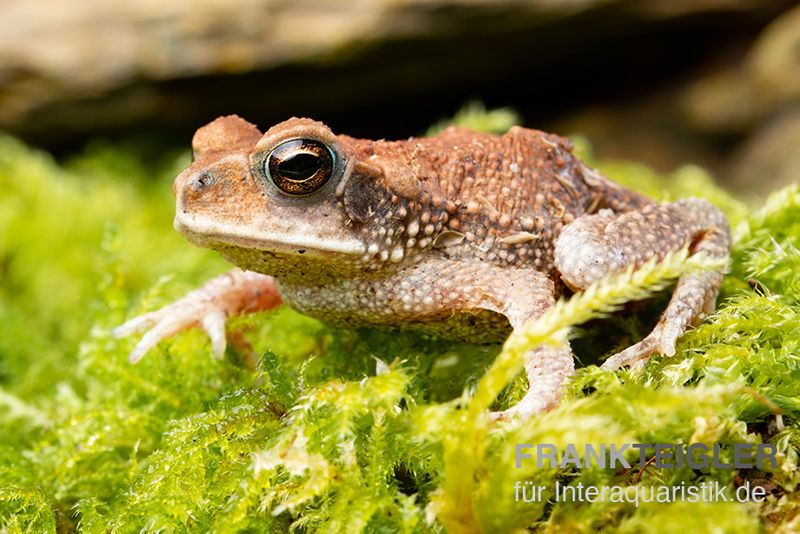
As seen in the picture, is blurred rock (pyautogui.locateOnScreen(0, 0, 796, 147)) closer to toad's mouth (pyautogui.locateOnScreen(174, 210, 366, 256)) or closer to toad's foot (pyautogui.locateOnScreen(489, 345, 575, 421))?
toad's mouth (pyautogui.locateOnScreen(174, 210, 366, 256))

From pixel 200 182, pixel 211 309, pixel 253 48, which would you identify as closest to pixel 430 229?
pixel 200 182

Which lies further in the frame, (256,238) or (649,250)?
(649,250)

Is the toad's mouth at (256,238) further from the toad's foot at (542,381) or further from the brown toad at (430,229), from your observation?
the toad's foot at (542,381)

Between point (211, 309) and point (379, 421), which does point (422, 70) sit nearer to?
point (211, 309)

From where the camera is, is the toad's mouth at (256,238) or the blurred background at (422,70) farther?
the blurred background at (422,70)

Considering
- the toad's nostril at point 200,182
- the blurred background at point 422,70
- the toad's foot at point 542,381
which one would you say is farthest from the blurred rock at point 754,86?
the toad's nostril at point 200,182

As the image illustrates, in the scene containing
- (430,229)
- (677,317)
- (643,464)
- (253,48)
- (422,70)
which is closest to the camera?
(643,464)

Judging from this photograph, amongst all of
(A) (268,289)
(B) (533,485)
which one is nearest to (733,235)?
(B) (533,485)
